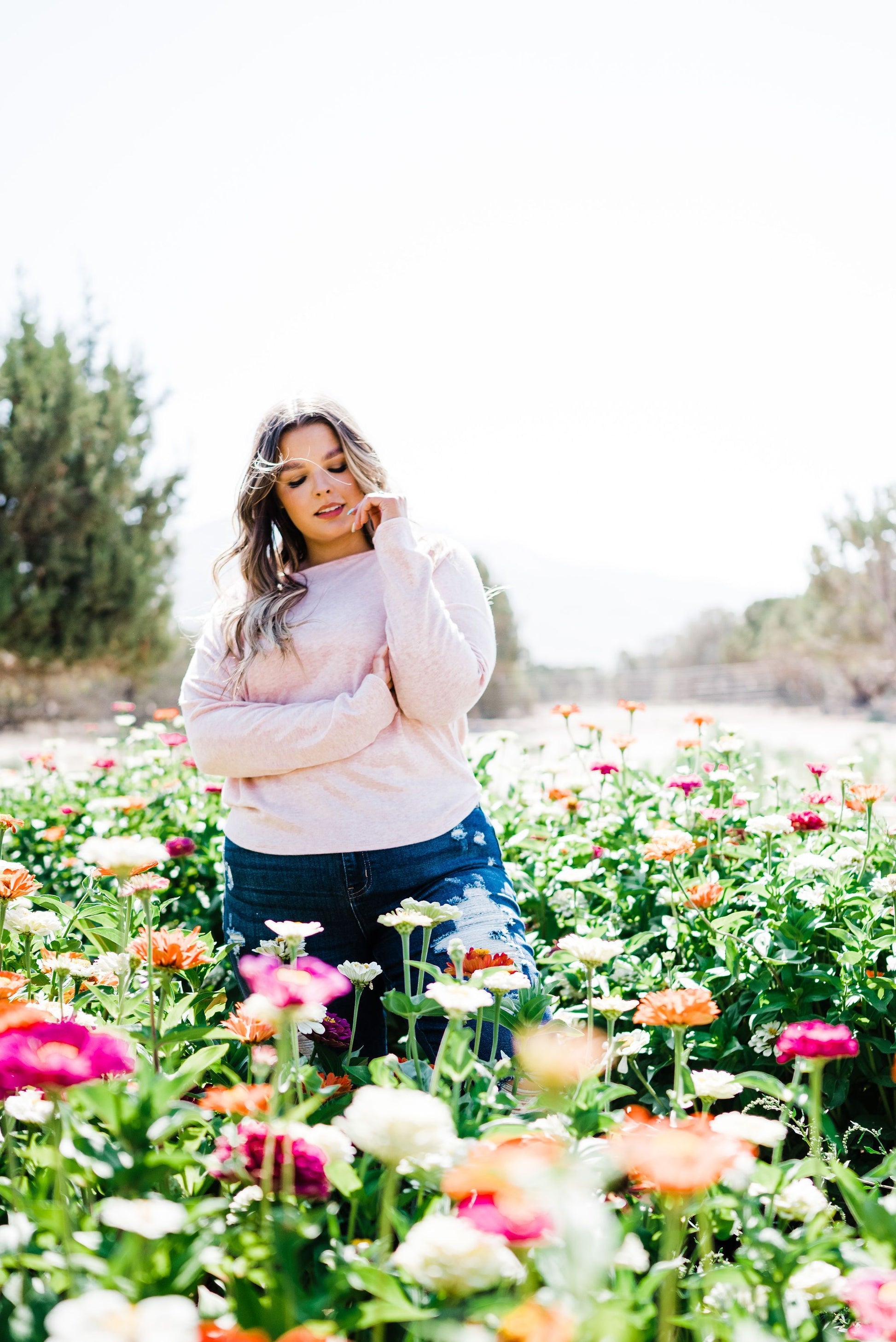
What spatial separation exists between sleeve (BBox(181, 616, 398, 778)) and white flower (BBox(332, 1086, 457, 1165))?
3.53ft

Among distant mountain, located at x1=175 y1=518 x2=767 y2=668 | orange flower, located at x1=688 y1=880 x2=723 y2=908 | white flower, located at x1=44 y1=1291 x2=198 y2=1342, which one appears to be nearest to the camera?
white flower, located at x1=44 y1=1291 x2=198 y2=1342

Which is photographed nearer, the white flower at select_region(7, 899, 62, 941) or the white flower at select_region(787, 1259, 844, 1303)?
the white flower at select_region(787, 1259, 844, 1303)

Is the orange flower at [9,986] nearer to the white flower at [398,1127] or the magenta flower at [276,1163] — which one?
the magenta flower at [276,1163]

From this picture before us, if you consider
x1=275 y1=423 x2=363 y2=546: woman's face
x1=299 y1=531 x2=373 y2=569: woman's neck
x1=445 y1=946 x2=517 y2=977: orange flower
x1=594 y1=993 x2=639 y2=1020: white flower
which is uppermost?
x1=275 y1=423 x2=363 y2=546: woman's face

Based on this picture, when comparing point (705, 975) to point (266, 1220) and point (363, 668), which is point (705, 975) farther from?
point (266, 1220)

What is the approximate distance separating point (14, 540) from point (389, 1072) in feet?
45.0

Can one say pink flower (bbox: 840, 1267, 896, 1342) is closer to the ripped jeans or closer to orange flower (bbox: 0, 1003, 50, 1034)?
orange flower (bbox: 0, 1003, 50, 1034)

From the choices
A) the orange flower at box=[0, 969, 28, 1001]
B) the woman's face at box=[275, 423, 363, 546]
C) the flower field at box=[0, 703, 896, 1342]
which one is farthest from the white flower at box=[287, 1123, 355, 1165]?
the woman's face at box=[275, 423, 363, 546]

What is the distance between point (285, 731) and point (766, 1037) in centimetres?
107

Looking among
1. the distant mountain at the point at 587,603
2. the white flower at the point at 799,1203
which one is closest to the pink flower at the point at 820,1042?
the white flower at the point at 799,1203

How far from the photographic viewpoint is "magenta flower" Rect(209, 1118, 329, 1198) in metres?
0.85

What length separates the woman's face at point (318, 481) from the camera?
204 cm

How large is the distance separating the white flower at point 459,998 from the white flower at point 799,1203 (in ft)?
1.11

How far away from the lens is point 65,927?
179cm
